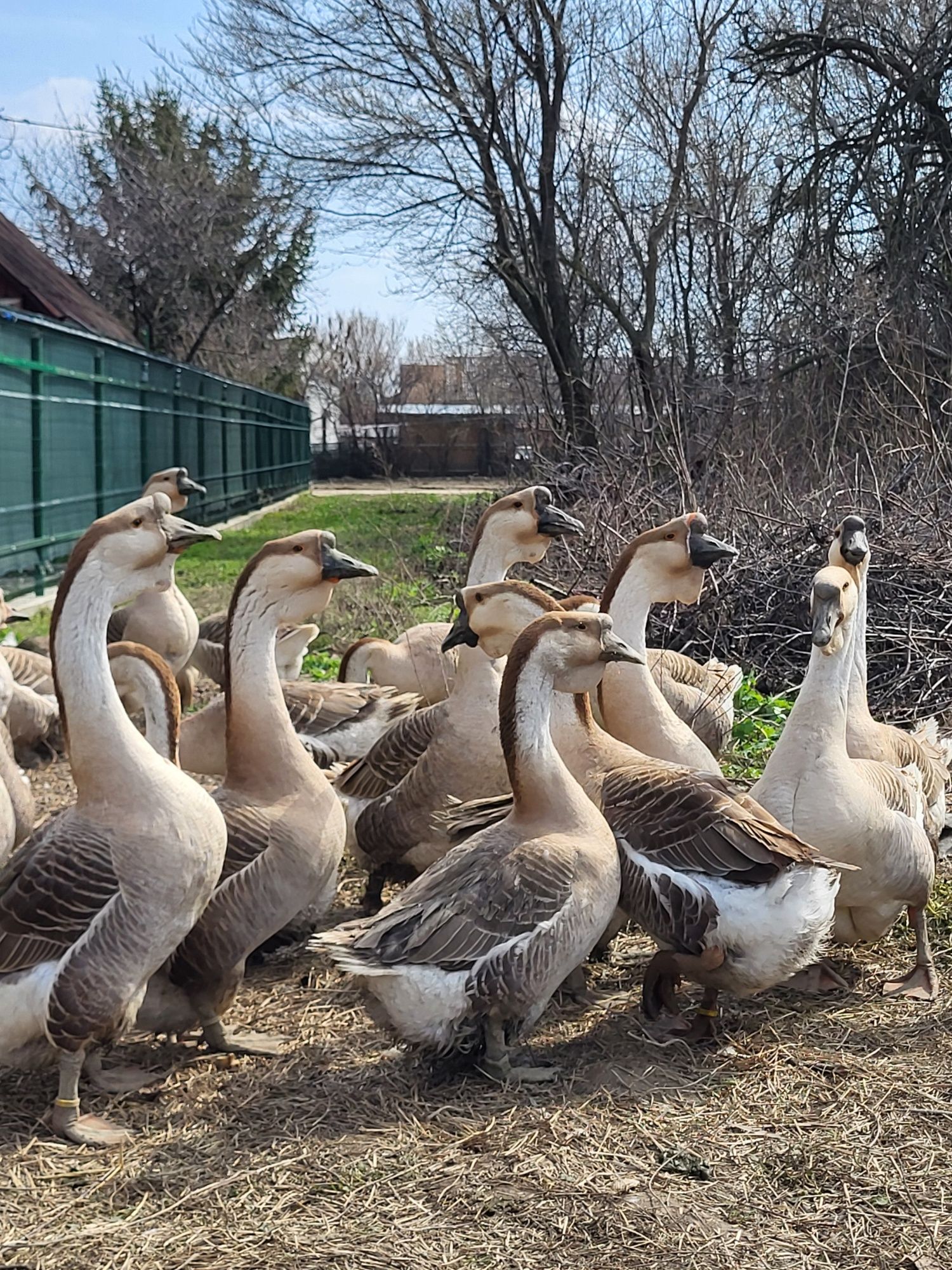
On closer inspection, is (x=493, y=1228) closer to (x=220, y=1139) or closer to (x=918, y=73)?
(x=220, y=1139)

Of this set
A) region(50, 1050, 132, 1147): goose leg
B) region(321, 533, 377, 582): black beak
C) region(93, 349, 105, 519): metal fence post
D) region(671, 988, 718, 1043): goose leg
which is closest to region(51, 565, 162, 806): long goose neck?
region(50, 1050, 132, 1147): goose leg

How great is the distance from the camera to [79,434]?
14805mm

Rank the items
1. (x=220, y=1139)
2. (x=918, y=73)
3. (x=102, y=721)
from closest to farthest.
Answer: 1. (x=220, y=1139)
2. (x=102, y=721)
3. (x=918, y=73)

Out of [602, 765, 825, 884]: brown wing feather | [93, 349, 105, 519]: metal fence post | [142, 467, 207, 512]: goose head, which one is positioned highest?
[93, 349, 105, 519]: metal fence post

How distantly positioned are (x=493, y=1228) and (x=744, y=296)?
13638 millimetres

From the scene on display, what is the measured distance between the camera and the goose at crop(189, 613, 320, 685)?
7180 mm

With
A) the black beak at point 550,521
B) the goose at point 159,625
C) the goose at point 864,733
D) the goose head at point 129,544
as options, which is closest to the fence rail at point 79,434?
the goose at point 159,625

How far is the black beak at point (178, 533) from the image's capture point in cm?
383

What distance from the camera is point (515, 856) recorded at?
3740 millimetres

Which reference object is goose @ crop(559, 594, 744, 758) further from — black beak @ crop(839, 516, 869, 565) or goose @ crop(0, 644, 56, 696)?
goose @ crop(0, 644, 56, 696)

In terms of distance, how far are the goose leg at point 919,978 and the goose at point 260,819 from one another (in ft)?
6.48

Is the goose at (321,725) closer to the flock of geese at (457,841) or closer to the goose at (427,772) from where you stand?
the goose at (427,772)

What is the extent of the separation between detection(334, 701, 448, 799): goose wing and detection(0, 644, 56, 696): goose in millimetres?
2780

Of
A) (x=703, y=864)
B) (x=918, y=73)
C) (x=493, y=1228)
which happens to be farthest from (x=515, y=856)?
(x=918, y=73)
